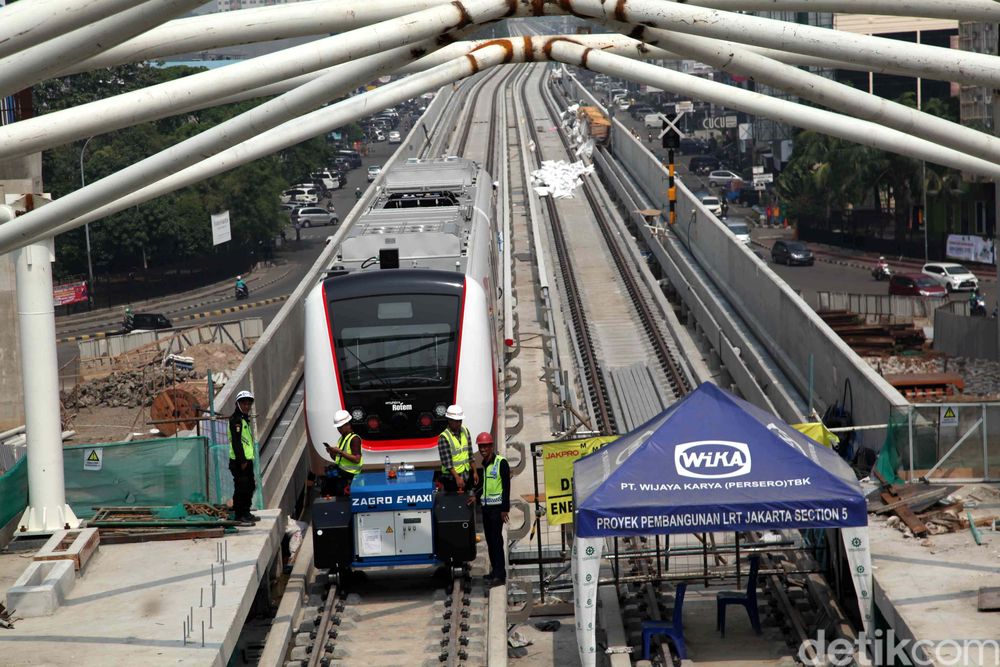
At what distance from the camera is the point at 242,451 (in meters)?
14.7

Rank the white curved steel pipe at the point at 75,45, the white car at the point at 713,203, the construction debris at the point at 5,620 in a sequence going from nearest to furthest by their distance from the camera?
the white curved steel pipe at the point at 75,45 → the construction debris at the point at 5,620 → the white car at the point at 713,203

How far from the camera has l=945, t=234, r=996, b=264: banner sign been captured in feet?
186

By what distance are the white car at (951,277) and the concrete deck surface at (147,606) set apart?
37858 mm

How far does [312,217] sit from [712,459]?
226ft

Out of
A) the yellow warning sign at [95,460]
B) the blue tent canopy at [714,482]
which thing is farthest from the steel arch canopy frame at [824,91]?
the yellow warning sign at [95,460]

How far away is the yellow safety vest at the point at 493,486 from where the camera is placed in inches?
557

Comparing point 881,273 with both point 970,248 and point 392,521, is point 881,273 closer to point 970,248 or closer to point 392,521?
point 970,248

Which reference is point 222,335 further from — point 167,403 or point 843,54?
point 843,54

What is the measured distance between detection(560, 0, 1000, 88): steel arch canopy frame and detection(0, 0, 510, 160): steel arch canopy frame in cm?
103

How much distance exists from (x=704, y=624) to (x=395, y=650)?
3057mm

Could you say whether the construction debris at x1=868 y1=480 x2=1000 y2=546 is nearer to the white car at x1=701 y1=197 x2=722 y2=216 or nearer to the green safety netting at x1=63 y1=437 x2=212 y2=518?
the green safety netting at x1=63 y1=437 x2=212 y2=518

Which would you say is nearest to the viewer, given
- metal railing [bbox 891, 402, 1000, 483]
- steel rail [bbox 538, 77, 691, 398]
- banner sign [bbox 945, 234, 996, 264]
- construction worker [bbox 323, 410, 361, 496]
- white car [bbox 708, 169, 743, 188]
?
construction worker [bbox 323, 410, 361, 496]

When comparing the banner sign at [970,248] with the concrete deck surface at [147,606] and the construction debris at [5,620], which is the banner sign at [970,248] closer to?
the concrete deck surface at [147,606]

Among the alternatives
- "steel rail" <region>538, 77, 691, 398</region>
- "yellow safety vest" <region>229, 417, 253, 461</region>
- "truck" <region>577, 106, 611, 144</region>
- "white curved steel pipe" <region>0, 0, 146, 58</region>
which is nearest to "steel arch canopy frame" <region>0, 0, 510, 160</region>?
"white curved steel pipe" <region>0, 0, 146, 58</region>
